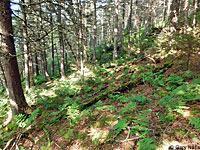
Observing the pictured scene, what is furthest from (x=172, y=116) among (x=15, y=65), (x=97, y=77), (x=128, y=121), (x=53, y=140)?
(x=97, y=77)

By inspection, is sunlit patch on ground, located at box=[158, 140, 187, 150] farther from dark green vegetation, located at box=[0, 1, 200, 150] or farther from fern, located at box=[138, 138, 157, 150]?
fern, located at box=[138, 138, 157, 150]

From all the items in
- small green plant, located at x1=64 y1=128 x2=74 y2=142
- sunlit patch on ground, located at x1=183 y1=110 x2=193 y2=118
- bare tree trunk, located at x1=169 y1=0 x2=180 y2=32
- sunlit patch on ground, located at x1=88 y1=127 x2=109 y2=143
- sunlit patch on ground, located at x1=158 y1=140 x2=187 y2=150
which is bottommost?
small green plant, located at x1=64 y1=128 x2=74 y2=142

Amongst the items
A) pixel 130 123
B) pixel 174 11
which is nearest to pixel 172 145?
pixel 130 123

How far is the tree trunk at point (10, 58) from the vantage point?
401 cm

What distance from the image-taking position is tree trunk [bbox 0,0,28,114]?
4.01 metres

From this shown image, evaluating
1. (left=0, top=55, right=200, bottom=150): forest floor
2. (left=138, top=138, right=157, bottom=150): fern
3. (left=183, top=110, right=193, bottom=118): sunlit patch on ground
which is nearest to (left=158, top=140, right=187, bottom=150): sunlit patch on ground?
(left=0, top=55, right=200, bottom=150): forest floor

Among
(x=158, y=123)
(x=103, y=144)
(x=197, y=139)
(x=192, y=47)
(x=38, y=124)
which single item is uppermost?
(x=192, y=47)

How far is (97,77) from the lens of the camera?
31.4 ft

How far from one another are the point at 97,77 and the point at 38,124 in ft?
19.4

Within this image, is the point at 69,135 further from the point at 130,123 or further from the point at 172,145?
the point at 172,145

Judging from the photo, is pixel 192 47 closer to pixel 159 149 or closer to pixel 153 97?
pixel 153 97

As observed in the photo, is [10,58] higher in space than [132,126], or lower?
higher

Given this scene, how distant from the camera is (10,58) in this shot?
4.30 metres

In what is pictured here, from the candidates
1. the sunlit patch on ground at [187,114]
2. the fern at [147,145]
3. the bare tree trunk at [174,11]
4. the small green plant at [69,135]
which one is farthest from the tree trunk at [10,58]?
the bare tree trunk at [174,11]
